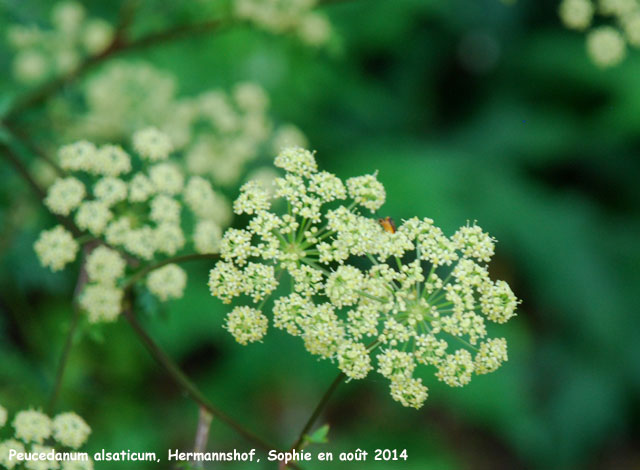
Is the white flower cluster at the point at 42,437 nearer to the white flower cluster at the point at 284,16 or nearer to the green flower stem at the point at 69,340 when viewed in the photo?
the green flower stem at the point at 69,340

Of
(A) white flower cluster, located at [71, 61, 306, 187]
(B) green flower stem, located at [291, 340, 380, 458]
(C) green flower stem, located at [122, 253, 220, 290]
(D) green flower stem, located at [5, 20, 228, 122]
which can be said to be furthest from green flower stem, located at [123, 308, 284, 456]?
(D) green flower stem, located at [5, 20, 228, 122]

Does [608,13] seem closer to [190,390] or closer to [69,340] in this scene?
[190,390]

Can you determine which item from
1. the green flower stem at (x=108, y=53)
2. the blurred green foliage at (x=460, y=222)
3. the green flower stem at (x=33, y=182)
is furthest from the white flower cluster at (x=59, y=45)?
the green flower stem at (x=33, y=182)

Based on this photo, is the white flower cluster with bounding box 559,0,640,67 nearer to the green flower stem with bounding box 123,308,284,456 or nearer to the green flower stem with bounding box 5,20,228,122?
the green flower stem with bounding box 5,20,228,122

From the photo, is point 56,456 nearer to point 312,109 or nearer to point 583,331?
point 312,109

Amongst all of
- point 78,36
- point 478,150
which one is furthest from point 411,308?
point 478,150

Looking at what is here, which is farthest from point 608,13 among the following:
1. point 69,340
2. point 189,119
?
point 69,340
